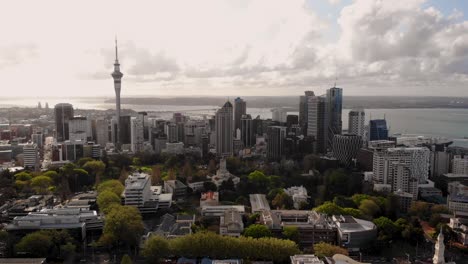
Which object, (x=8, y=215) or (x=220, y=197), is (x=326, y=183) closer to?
(x=220, y=197)

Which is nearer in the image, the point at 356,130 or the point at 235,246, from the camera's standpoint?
the point at 235,246

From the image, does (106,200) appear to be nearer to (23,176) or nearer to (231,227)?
(231,227)

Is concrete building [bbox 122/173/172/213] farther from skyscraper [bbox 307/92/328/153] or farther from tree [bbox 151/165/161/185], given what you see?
skyscraper [bbox 307/92/328/153]

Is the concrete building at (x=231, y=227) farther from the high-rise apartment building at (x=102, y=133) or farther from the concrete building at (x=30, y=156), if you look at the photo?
the high-rise apartment building at (x=102, y=133)

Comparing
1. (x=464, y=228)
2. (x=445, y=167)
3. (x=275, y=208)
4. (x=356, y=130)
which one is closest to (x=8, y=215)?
(x=275, y=208)

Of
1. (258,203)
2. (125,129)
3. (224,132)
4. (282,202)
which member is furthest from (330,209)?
(125,129)

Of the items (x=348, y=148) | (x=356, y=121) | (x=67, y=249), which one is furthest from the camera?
(x=356, y=121)
